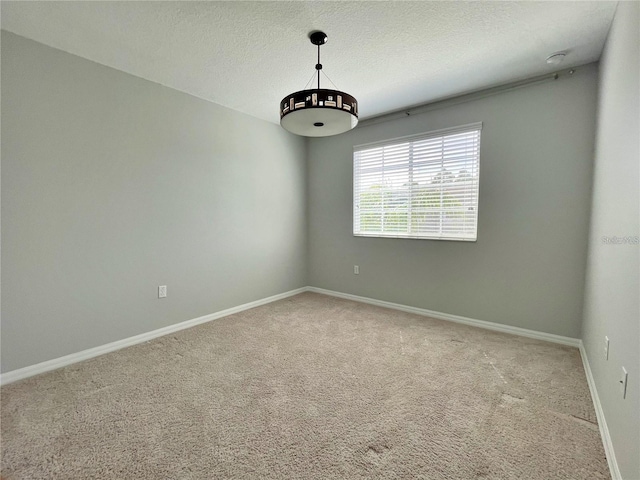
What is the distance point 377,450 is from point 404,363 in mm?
1002

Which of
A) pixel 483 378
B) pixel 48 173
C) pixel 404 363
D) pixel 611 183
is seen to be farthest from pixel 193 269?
pixel 611 183

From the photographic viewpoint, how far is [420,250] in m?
3.60

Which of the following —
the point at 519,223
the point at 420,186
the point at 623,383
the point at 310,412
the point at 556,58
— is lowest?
the point at 310,412

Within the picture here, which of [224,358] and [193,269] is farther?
[193,269]

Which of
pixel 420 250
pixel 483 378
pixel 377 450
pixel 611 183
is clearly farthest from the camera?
pixel 420 250

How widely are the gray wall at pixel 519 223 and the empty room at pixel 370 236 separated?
0.02 m

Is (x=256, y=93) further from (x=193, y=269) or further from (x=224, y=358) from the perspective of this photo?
(x=224, y=358)

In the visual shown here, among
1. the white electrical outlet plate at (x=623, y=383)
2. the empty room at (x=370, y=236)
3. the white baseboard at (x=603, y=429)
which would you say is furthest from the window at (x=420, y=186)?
the white electrical outlet plate at (x=623, y=383)

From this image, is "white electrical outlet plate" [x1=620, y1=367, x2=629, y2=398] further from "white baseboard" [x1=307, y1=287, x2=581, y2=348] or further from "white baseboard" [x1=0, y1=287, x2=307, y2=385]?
"white baseboard" [x1=0, y1=287, x2=307, y2=385]

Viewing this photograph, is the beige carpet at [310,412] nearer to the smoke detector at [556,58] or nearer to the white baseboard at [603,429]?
the white baseboard at [603,429]

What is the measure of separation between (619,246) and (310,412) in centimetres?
200

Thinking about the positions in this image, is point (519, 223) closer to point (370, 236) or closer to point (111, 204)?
point (370, 236)

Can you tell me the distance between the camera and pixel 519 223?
2928mm

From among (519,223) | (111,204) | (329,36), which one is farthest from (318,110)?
(519,223)
